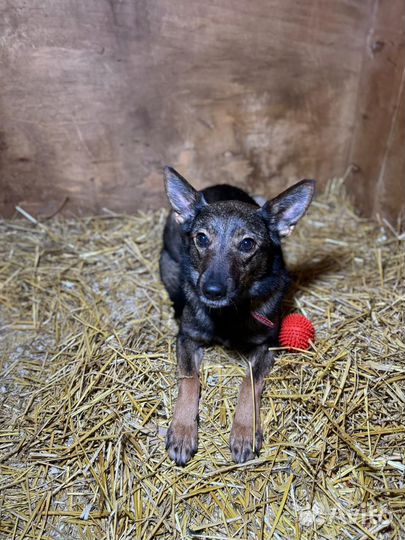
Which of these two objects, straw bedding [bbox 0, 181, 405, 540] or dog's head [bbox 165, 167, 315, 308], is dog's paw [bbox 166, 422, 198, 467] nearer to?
straw bedding [bbox 0, 181, 405, 540]

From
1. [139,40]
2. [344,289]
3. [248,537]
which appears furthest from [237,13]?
[248,537]

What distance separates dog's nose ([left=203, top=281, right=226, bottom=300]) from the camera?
10.1 ft

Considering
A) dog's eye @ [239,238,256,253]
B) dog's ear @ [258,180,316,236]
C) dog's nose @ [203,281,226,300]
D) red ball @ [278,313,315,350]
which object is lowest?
red ball @ [278,313,315,350]

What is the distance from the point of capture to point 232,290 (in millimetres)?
3176

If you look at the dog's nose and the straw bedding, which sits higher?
the dog's nose

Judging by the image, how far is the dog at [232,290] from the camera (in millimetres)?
3137

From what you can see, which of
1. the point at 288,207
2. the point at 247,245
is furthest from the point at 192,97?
the point at 247,245

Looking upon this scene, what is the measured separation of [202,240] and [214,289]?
1.69 ft

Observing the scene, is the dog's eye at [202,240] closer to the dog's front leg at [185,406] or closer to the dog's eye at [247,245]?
the dog's eye at [247,245]

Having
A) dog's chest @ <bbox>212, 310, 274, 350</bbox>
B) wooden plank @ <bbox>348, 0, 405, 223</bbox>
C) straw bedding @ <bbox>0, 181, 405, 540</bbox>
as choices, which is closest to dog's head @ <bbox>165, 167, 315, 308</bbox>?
dog's chest @ <bbox>212, 310, 274, 350</bbox>

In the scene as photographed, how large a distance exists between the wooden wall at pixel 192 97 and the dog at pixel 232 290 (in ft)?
5.19

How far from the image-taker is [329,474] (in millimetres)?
2928

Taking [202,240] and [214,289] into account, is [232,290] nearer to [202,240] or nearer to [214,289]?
[214,289]

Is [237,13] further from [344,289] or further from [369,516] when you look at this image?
[369,516]
